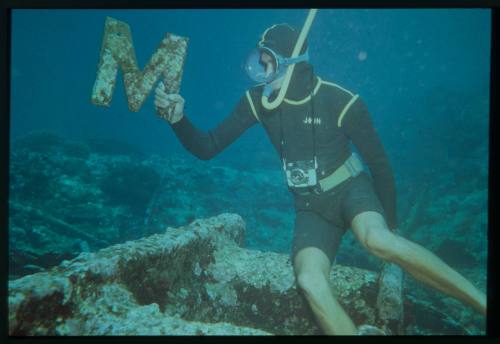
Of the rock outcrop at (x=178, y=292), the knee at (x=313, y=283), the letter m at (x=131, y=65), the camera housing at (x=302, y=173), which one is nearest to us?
the rock outcrop at (x=178, y=292)

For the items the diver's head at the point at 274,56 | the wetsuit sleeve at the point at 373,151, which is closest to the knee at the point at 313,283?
the wetsuit sleeve at the point at 373,151

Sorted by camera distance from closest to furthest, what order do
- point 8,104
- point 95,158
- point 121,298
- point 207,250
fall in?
point 121,298 < point 8,104 < point 207,250 < point 95,158

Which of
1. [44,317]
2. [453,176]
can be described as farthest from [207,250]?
[453,176]

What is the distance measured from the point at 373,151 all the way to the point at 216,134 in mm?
1832

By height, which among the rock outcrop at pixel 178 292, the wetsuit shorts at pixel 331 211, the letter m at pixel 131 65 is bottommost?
the rock outcrop at pixel 178 292

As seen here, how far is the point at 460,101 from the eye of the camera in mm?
18406

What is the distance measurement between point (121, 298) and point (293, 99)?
2.67 m

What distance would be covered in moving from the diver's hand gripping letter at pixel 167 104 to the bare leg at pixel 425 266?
7.69 feet

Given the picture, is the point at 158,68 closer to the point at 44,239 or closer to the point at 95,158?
the point at 44,239

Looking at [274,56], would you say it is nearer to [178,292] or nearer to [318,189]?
[318,189]

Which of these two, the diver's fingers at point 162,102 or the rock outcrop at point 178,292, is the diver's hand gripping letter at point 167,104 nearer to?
the diver's fingers at point 162,102

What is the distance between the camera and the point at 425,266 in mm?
2561

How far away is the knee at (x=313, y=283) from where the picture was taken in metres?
2.51

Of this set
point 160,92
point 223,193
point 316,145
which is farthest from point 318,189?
point 223,193
